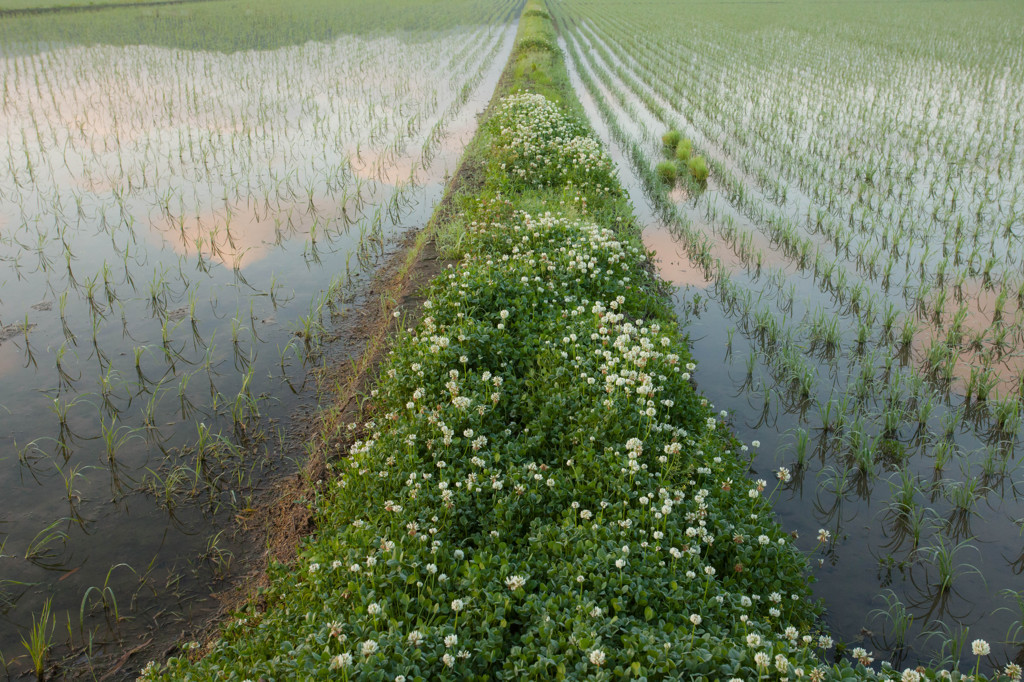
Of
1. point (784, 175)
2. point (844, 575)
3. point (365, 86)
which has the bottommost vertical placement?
point (844, 575)

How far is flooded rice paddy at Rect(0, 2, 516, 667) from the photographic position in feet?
12.9

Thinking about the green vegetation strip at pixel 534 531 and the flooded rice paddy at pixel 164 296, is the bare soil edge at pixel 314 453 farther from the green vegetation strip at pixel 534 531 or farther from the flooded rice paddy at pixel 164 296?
the green vegetation strip at pixel 534 531

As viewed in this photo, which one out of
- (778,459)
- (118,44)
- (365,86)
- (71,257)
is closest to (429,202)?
(71,257)

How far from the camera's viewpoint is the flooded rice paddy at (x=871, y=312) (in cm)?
371

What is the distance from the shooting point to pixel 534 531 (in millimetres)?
3518

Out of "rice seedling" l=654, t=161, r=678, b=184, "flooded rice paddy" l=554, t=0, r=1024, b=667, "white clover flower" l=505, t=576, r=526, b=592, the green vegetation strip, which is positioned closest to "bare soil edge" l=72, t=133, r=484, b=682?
the green vegetation strip

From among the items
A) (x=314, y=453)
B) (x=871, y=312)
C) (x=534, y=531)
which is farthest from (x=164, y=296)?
(x=871, y=312)

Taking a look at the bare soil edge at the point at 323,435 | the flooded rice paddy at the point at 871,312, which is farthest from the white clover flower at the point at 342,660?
the flooded rice paddy at the point at 871,312

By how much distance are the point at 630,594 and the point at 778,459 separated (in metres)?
2.13

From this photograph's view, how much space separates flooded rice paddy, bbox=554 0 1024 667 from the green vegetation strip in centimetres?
64

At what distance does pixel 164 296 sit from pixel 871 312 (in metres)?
7.16

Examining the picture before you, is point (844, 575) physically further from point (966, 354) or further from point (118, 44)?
point (118, 44)

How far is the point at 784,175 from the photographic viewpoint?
10109 millimetres

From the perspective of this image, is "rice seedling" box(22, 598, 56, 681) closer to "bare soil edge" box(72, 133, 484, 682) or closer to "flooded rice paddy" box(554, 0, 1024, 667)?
"bare soil edge" box(72, 133, 484, 682)
